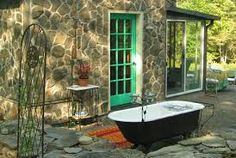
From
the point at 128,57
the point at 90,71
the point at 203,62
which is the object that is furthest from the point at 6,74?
the point at 203,62

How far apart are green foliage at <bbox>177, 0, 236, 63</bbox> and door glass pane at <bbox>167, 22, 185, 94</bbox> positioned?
30.4ft

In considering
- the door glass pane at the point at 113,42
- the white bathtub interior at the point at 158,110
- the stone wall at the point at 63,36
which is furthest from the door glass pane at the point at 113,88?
the white bathtub interior at the point at 158,110

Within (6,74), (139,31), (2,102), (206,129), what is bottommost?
(206,129)

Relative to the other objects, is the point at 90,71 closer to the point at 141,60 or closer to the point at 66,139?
the point at 141,60

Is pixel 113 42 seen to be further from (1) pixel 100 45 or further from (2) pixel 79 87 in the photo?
(2) pixel 79 87

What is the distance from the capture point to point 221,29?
2091cm

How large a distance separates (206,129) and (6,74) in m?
A: 4.05

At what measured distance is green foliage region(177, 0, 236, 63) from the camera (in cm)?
2060

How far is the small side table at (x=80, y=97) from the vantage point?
8055 millimetres

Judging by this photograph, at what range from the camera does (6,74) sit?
324 inches

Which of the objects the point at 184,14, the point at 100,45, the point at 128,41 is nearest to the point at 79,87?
the point at 100,45

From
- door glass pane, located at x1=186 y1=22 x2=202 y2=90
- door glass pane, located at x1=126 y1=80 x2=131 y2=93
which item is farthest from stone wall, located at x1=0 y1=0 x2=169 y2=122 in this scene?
door glass pane, located at x1=186 y1=22 x2=202 y2=90

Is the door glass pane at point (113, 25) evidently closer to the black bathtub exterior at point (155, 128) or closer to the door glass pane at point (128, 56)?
the door glass pane at point (128, 56)

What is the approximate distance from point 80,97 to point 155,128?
2402 mm
